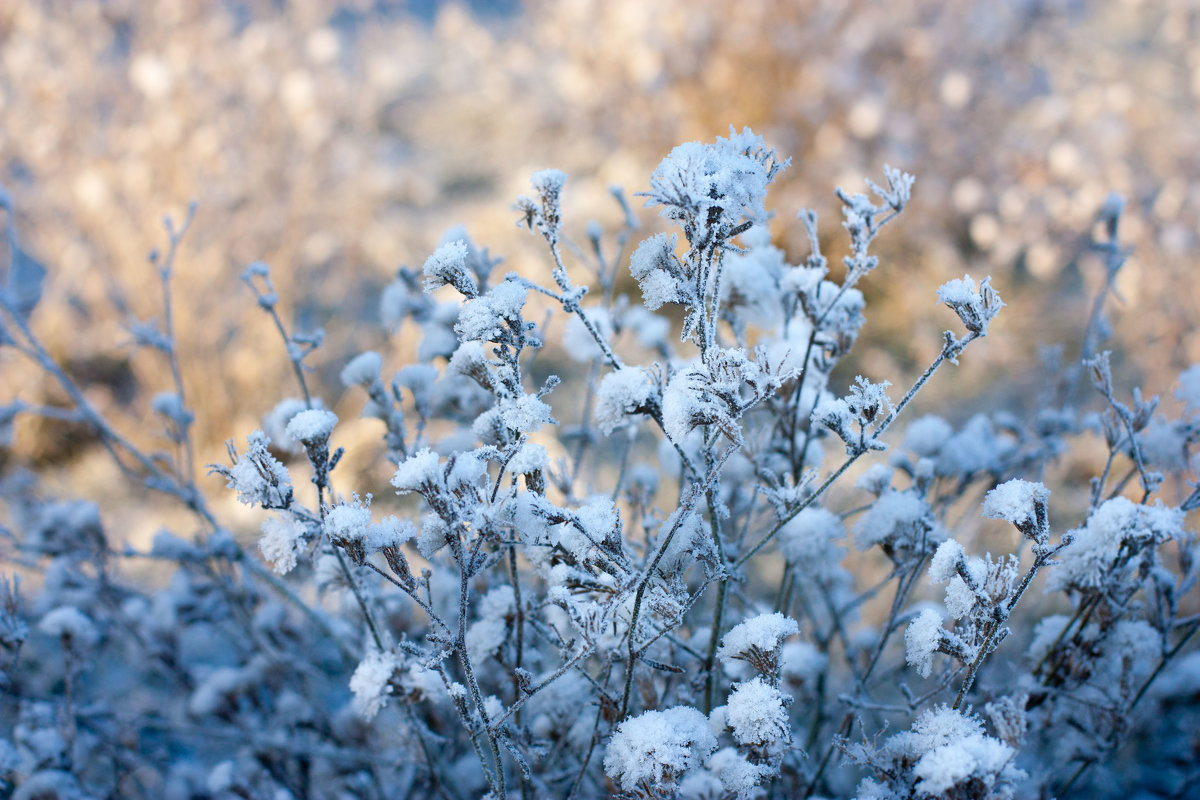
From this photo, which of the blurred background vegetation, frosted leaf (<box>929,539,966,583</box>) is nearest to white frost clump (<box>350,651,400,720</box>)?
frosted leaf (<box>929,539,966,583</box>)

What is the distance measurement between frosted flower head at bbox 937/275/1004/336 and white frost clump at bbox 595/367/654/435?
32cm

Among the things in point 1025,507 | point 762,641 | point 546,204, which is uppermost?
point 546,204

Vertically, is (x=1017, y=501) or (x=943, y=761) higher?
(x=1017, y=501)

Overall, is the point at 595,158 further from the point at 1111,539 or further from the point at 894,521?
the point at 1111,539

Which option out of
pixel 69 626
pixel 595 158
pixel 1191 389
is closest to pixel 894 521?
pixel 1191 389

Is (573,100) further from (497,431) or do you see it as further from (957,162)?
(497,431)

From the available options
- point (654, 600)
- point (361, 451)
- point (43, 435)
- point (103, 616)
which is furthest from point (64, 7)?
point (654, 600)

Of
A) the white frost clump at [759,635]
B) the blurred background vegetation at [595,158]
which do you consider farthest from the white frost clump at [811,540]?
the blurred background vegetation at [595,158]

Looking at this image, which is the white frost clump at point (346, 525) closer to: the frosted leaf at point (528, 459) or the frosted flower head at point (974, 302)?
the frosted leaf at point (528, 459)

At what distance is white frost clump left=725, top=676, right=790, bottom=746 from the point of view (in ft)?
2.46

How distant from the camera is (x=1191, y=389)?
1.02m

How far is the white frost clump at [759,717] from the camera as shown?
750 millimetres

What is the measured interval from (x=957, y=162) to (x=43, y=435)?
465cm

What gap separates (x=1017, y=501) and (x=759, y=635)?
0.29 m
